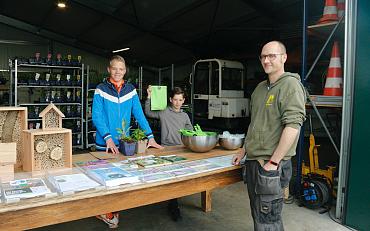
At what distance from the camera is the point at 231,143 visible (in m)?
2.62

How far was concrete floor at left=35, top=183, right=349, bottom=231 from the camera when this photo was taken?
308 centimetres

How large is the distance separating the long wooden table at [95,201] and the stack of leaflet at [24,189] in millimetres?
36

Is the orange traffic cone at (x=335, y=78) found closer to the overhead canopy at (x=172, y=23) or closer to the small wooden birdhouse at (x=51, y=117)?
the overhead canopy at (x=172, y=23)

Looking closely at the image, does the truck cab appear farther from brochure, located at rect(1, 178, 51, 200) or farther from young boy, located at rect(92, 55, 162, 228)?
brochure, located at rect(1, 178, 51, 200)

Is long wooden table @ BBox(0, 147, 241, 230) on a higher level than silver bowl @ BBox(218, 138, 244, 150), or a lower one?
lower

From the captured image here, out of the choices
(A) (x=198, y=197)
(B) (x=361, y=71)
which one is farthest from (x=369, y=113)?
(A) (x=198, y=197)

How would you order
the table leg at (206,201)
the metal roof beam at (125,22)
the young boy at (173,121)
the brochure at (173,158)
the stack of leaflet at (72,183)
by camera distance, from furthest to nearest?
the metal roof beam at (125,22), the table leg at (206,201), the young boy at (173,121), the brochure at (173,158), the stack of leaflet at (72,183)

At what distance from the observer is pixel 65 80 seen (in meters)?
6.77

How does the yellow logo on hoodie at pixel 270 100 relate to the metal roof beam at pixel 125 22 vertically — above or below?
below

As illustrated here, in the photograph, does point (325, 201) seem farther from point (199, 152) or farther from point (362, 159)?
point (199, 152)

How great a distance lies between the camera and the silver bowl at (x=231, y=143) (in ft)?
8.61

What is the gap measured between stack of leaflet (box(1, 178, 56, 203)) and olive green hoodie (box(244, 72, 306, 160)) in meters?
1.29

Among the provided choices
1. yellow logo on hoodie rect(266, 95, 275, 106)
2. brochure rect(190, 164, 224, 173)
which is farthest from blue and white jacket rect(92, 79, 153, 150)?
yellow logo on hoodie rect(266, 95, 275, 106)

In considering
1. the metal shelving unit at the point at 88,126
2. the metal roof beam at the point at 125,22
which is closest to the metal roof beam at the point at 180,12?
the metal roof beam at the point at 125,22
